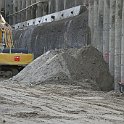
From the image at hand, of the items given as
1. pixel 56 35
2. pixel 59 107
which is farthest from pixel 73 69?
pixel 56 35

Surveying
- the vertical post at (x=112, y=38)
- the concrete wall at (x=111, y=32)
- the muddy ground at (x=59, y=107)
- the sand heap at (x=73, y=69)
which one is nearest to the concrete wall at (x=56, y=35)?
the concrete wall at (x=111, y=32)

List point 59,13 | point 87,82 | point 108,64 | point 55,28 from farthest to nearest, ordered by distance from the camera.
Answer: point 59,13 → point 55,28 → point 108,64 → point 87,82

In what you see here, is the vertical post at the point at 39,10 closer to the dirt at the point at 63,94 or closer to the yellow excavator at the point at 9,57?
the yellow excavator at the point at 9,57

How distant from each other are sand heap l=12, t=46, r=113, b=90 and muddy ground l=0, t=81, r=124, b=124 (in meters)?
1.51

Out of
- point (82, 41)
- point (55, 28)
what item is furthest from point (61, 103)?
point (55, 28)

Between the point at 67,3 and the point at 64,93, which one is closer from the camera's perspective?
the point at 64,93

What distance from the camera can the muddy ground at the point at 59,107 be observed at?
8.27 meters

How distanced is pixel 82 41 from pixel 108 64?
3544 millimetres

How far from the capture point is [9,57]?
20.8 metres

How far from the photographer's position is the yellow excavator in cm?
2078

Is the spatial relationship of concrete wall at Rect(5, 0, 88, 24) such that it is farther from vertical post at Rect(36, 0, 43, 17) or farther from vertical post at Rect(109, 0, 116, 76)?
vertical post at Rect(109, 0, 116, 76)

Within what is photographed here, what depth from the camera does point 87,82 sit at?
52.5ft

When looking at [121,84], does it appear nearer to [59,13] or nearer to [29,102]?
[29,102]

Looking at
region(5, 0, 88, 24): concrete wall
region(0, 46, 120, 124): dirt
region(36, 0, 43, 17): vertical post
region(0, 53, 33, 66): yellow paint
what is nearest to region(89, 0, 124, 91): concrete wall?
region(0, 46, 120, 124): dirt
